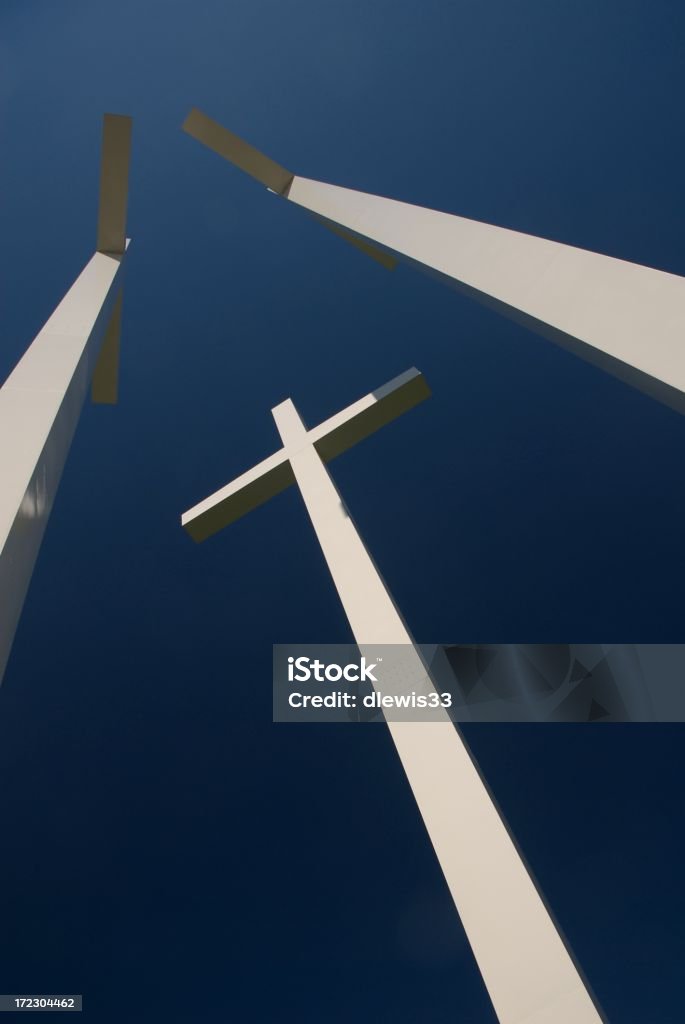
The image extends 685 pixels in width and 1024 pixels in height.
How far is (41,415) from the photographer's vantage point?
3180 millimetres

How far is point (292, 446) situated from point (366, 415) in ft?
2.82

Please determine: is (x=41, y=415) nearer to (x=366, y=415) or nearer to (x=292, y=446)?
(x=292, y=446)

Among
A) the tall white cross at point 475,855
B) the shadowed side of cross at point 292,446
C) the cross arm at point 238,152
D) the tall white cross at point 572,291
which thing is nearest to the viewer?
the tall white cross at point 572,291

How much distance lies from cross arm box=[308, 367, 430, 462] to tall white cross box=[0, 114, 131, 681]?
2.10 metres

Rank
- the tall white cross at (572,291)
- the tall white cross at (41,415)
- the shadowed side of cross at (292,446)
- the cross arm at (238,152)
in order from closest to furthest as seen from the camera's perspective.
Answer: the tall white cross at (572,291) → the tall white cross at (41,415) → the cross arm at (238,152) → the shadowed side of cross at (292,446)

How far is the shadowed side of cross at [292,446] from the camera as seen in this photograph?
649 centimetres

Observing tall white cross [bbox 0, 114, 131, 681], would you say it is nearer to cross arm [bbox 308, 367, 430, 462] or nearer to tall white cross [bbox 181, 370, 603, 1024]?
tall white cross [bbox 181, 370, 603, 1024]

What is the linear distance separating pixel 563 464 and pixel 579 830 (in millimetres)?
5566

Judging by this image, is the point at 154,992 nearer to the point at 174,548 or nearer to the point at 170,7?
the point at 174,548

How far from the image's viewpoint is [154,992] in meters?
10.5

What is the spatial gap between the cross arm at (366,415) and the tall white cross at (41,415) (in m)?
2.10

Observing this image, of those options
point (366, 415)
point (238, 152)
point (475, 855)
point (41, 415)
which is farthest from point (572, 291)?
point (366, 415)

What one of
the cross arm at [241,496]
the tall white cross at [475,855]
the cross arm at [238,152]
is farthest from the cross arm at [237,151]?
the tall white cross at [475,855]

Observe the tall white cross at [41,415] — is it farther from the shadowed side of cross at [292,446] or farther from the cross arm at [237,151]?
the shadowed side of cross at [292,446]
